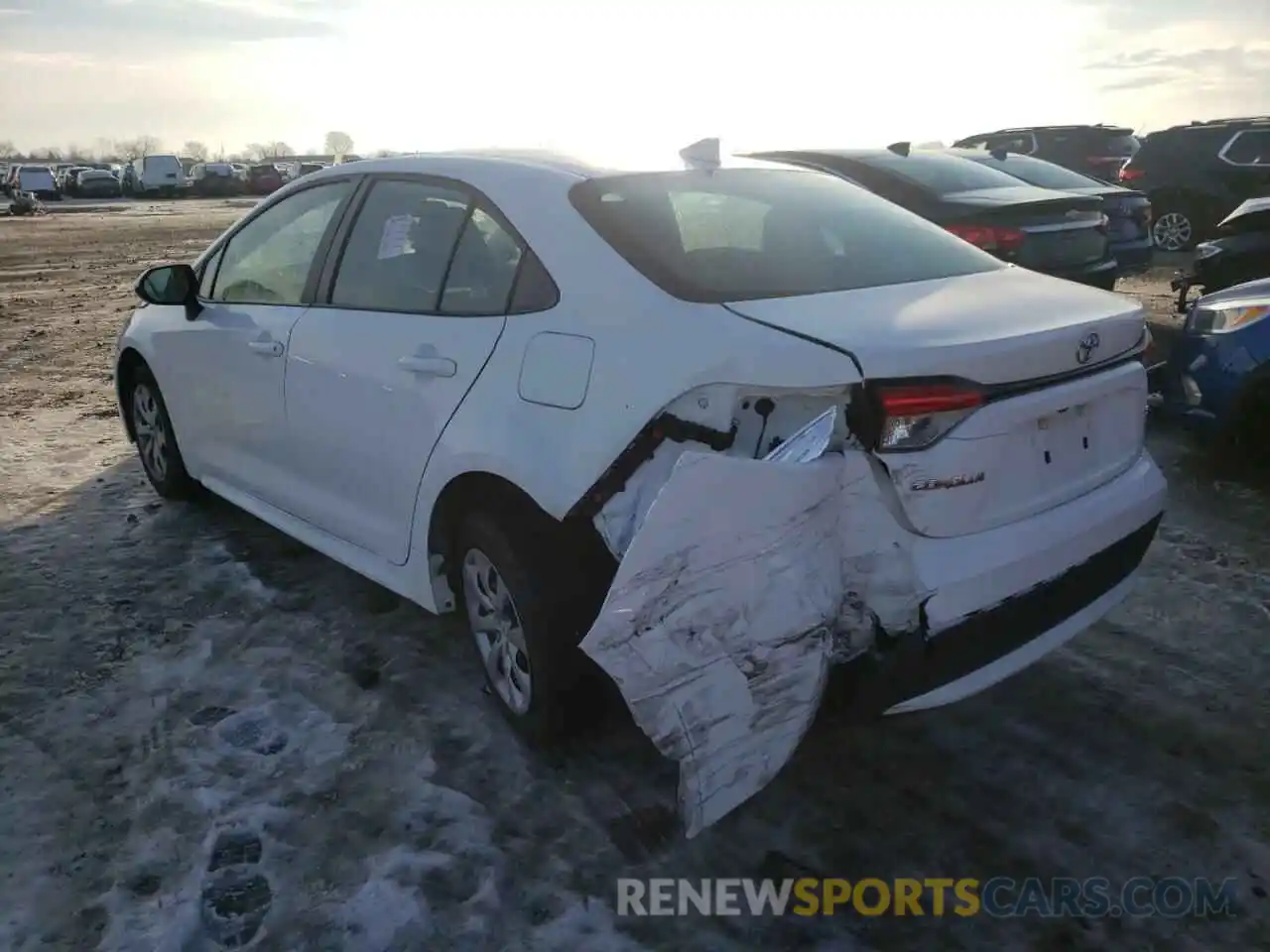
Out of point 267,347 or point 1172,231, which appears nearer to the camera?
point 267,347

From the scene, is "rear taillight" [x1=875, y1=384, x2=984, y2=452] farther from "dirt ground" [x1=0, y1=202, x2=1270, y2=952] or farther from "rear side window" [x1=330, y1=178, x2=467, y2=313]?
"rear side window" [x1=330, y1=178, x2=467, y2=313]

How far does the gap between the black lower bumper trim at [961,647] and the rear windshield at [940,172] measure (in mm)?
4921

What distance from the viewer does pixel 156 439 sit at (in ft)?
17.1

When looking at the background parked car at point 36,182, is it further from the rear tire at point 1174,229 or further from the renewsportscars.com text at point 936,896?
the renewsportscars.com text at point 936,896

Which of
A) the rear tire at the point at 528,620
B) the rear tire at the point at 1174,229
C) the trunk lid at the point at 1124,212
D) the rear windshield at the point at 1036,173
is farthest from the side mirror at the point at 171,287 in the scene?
the rear tire at the point at 1174,229

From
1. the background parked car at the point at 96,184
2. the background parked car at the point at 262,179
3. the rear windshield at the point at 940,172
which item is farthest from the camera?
the background parked car at the point at 96,184

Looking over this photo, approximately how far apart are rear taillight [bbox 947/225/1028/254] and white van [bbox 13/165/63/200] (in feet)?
167

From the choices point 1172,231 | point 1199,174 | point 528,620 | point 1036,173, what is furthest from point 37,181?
point 528,620

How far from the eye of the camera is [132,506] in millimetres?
5254

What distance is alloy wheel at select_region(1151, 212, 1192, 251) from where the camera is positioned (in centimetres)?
1409

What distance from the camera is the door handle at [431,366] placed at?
10.0ft

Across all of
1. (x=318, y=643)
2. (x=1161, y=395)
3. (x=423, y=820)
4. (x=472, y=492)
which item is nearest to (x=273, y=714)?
(x=318, y=643)

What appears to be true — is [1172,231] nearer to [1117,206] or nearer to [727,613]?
[1117,206]

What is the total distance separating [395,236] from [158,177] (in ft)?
183
